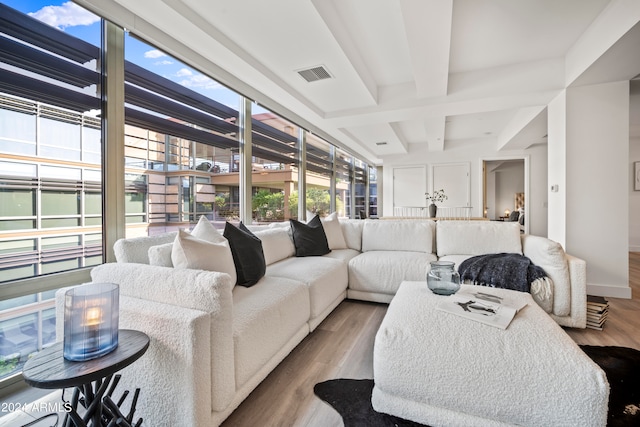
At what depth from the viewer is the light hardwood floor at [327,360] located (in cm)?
139

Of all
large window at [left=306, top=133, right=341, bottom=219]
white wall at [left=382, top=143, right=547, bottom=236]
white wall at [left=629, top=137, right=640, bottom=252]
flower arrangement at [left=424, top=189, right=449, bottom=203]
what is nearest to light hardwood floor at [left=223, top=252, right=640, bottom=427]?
large window at [left=306, top=133, right=341, bottom=219]

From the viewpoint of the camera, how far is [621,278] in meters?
3.07

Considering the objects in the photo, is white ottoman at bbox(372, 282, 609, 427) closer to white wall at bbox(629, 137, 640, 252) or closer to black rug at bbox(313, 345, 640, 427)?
black rug at bbox(313, 345, 640, 427)

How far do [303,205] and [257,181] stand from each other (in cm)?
135

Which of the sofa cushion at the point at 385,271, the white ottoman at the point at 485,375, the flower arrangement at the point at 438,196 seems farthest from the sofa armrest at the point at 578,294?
the flower arrangement at the point at 438,196

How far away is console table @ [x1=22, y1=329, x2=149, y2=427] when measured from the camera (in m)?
0.89

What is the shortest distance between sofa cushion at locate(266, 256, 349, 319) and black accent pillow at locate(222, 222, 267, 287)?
262mm

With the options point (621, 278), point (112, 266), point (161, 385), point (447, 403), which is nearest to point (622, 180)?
point (621, 278)

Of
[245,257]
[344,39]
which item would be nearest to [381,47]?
[344,39]

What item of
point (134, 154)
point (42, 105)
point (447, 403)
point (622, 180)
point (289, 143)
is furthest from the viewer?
point (289, 143)

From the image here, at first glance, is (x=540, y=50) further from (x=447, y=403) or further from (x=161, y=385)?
(x=161, y=385)

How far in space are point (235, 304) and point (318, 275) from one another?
0.84m

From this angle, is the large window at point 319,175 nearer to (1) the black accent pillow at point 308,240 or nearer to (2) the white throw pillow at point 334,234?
(2) the white throw pillow at point 334,234

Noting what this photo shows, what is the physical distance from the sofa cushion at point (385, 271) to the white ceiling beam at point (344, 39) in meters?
2.10
